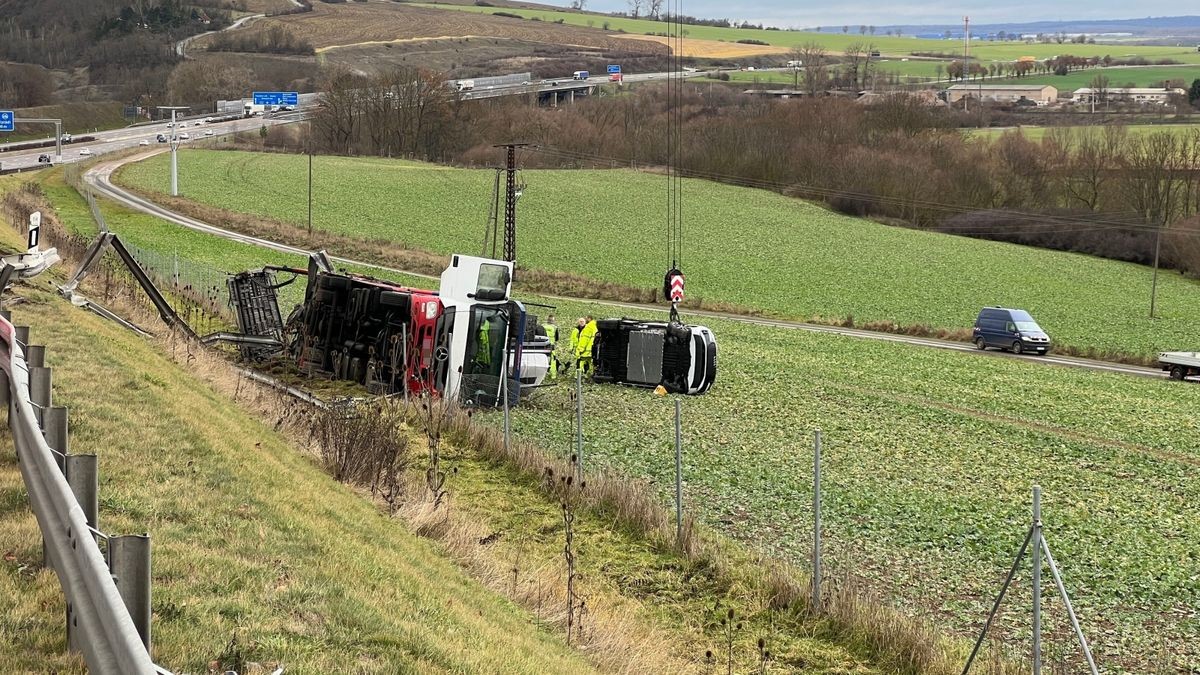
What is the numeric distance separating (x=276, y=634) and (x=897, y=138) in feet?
324

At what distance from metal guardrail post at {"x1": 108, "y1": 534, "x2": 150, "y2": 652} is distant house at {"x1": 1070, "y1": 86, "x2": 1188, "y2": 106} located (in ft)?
491

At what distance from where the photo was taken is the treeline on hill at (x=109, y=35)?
164 meters

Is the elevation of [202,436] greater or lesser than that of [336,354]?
greater

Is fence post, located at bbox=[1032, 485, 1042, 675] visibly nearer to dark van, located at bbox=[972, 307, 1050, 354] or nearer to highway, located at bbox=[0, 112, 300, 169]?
dark van, located at bbox=[972, 307, 1050, 354]

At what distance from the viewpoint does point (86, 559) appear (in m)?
5.06

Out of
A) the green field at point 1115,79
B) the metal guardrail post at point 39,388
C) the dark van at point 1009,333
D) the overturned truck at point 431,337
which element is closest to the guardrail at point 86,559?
the metal guardrail post at point 39,388

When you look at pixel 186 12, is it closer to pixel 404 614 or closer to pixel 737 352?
pixel 737 352

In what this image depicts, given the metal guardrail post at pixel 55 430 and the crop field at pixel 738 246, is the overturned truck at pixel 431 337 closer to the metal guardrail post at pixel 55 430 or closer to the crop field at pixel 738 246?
the metal guardrail post at pixel 55 430

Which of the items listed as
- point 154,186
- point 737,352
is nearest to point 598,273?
point 737,352

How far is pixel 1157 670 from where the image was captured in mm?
11305

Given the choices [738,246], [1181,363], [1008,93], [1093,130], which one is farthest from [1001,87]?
[1181,363]

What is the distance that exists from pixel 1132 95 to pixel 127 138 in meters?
117

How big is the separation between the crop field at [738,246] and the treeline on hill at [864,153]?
12.6 feet

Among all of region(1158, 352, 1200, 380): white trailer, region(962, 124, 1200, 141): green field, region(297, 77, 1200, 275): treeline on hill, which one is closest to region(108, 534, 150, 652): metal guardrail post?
region(1158, 352, 1200, 380): white trailer
